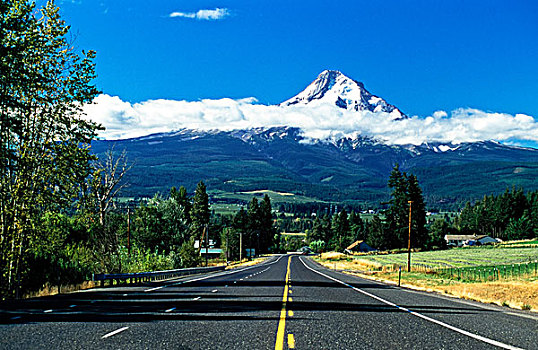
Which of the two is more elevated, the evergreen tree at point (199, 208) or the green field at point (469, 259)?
the evergreen tree at point (199, 208)

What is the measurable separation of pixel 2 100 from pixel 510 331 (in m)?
19.5

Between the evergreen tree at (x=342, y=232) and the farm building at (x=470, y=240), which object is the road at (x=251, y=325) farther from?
the evergreen tree at (x=342, y=232)

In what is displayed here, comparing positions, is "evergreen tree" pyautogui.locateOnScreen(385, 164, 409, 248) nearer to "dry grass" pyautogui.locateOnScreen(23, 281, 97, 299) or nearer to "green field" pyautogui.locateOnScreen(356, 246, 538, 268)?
"green field" pyautogui.locateOnScreen(356, 246, 538, 268)

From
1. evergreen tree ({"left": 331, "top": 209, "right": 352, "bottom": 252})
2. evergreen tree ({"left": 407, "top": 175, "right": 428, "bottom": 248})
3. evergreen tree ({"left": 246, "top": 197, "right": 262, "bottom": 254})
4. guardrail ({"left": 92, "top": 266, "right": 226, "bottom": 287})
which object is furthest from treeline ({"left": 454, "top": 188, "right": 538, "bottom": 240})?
guardrail ({"left": 92, "top": 266, "right": 226, "bottom": 287})

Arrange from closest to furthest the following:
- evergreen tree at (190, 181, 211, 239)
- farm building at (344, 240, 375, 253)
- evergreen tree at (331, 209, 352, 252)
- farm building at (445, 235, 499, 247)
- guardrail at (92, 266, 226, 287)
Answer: guardrail at (92, 266, 226, 287), evergreen tree at (190, 181, 211, 239), farm building at (344, 240, 375, 253), farm building at (445, 235, 499, 247), evergreen tree at (331, 209, 352, 252)

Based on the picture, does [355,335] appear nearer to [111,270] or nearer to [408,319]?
[408,319]

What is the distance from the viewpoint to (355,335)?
11.4 m

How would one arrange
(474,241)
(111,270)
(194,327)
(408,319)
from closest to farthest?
1. (194,327)
2. (408,319)
3. (111,270)
4. (474,241)

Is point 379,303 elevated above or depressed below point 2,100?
below

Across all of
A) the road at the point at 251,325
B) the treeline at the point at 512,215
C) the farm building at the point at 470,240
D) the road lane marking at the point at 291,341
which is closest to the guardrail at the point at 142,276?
the road at the point at 251,325

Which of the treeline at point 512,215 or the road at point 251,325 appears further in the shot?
the treeline at point 512,215

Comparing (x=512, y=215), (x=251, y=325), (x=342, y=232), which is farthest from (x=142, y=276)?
(x=342, y=232)

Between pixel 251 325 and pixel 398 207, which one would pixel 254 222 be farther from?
pixel 251 325

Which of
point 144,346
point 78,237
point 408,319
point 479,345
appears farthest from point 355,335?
point 78,237
